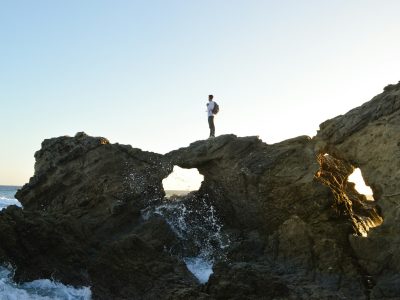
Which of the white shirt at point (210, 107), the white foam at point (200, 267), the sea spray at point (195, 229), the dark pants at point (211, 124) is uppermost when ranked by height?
the white shirt at point (210, 107)

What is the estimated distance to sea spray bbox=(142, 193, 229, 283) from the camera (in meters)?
17.5

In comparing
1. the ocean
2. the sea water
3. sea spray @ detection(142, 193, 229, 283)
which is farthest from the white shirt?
the sea water

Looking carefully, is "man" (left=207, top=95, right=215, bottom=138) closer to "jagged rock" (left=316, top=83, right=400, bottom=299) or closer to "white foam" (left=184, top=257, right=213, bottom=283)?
"white foam" (left=184, top=257, right=213, bottom=283)

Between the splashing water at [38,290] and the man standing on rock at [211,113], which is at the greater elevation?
the man standing on rock at [211,113]

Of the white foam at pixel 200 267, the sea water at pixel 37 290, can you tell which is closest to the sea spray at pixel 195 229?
the white foam at pixel 200 267

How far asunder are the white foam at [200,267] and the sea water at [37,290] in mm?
4114

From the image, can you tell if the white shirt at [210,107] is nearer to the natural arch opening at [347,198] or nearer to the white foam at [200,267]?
the natural arch opening at [347,198]

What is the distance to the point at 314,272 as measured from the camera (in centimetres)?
1291

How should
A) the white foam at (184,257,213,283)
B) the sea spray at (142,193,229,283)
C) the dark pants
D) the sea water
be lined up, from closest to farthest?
the sea water → the white foam at (184,257,213,283) → the sea spray at (142,193,229,283) → the dark pants

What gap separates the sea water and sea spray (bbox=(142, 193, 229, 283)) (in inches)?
175

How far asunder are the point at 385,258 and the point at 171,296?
550 centimetres

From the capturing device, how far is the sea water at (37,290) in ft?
42.9

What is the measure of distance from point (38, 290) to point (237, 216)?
800 centimetres

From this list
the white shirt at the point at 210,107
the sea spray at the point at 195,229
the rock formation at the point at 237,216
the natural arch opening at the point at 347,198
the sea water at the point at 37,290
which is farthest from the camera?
the white shirt at the point at 210,107
